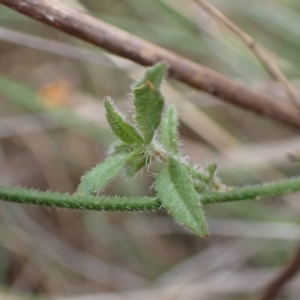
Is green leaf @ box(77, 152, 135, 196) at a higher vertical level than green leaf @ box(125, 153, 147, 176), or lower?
lower

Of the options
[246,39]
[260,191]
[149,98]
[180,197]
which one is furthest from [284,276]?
[149,98]

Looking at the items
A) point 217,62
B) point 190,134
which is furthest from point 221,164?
point 217,62

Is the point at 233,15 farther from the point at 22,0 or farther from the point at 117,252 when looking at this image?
the point at 22,0

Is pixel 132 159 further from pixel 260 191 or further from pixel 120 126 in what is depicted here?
pixel 260 191

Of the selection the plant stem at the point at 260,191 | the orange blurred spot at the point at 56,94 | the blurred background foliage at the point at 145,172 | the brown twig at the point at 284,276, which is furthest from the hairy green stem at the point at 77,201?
the orange blurred spot at the point at 56,94

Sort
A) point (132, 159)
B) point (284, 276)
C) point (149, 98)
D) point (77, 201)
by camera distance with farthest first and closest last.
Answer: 1. point (284, 276)
2. point (132, 159)
3. point (77, 201)
4. point (149, 98)

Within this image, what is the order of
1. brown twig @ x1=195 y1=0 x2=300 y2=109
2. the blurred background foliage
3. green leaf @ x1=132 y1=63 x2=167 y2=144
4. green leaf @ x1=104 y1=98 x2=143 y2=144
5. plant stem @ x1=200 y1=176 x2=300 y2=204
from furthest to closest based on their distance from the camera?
1. the blurred background foliage
2. brown twig @ x1=195 y1=0 x2=300 y2=109
3. plant stem @ x1=200 y1=176 x2=300 y2=204
4. green leaf @ x1=104 y1=98 x2=143 y2=144
5. green leaf @ x1=132 y1=63 x2=167 y2=144

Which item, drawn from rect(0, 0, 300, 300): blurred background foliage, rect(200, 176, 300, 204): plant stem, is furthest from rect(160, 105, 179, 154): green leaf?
rect(0, 0, 300, 300): blurred background foliage

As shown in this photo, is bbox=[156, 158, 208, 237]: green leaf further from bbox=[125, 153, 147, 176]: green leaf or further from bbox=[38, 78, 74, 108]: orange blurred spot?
bbox=[38, 78, 74, 108]: orange blurred spot
